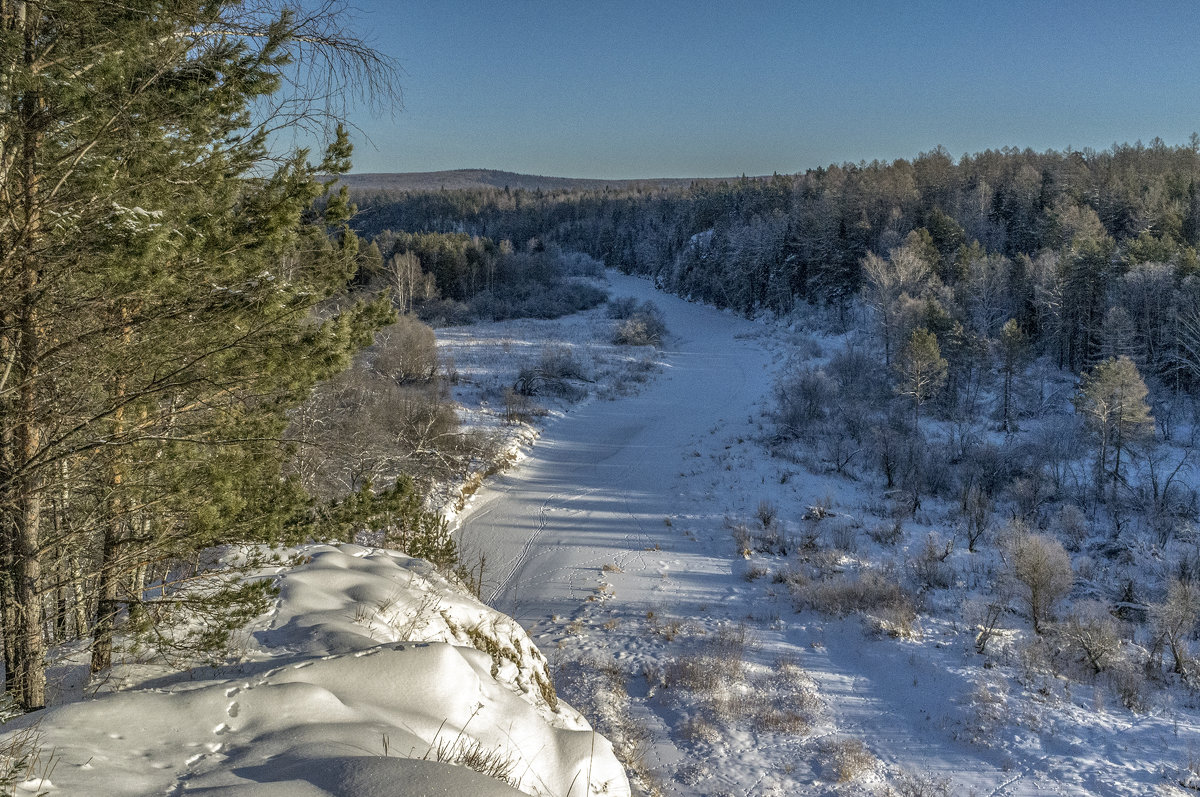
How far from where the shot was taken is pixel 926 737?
1032cm

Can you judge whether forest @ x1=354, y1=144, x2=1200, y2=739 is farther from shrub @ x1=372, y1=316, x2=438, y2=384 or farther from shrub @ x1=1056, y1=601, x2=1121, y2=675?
shrub @ x1=372, y1=316, x2=438, y2=384

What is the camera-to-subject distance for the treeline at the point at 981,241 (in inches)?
1455

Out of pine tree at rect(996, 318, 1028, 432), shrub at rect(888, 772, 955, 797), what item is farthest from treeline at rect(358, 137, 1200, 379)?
shrub at rect(888, 772, 955, 797)

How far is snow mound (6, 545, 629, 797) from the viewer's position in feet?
9.71

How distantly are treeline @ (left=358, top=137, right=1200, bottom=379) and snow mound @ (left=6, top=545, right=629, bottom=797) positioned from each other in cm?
405

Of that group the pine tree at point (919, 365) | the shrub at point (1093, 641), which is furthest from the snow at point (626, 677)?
the pine tree at point (919, 365)

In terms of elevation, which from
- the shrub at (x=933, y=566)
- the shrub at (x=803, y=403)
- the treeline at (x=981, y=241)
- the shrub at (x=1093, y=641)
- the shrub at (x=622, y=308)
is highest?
the treeline at (x=981, y=241)

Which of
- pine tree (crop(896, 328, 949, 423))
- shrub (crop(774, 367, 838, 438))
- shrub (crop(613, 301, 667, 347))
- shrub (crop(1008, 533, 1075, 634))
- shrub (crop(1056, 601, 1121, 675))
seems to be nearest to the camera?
shrub (crop(1056, 601, 1121, 675))

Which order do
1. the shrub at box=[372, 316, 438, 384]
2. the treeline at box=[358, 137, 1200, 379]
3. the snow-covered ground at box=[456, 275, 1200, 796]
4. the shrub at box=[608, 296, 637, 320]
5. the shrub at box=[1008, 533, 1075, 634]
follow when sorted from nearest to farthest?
the snow-covered ground at box=[456, 275, 1200, 796] → the shrub at box=[1008, 533, 1075, 634] → the shrub at box=[372, 316, 438, 384] → the treeline at box=[358, 137, 1200, 379] → the shrub at box=[608, 296, 637, 320]

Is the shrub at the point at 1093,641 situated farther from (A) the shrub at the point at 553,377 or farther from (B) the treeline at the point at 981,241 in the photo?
(A) the shrub at the point at 553,377

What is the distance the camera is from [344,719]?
12.2 ft

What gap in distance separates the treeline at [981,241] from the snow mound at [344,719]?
4.05 meters

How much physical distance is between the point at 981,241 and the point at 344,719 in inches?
Result: 2545

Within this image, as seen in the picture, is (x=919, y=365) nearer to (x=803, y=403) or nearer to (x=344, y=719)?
(x=803, y=403)
